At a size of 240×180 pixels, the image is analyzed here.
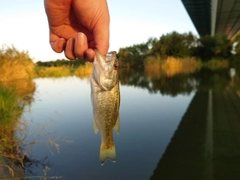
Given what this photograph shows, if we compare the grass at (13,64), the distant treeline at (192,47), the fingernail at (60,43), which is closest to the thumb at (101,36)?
the fingernail at (60,43)

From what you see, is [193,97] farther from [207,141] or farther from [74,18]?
[74,18]

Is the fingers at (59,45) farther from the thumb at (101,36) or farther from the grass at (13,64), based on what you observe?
the grass at (13,64)

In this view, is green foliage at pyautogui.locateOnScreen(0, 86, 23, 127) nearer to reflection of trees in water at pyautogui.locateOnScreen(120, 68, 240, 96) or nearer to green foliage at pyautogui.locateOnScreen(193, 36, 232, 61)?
reflection of trees in water at pyautogui.locateOnScreen(120, 68, 240, 96)

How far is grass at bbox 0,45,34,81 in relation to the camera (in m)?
14.2

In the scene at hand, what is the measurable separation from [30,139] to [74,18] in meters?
4.12

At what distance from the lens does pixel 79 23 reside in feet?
6.33

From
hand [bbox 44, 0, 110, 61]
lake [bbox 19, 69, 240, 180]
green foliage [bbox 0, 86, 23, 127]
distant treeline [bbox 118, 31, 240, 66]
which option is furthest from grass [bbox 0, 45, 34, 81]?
distant treeline [bbox 118, 31, 240, 66]

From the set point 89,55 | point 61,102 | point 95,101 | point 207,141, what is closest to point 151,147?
point 207,141

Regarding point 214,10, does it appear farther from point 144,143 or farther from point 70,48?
point 70,48

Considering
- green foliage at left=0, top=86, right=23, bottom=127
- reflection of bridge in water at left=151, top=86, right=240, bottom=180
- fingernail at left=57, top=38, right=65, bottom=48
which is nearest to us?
fingernail at left=57, top=38, right=65, bottom=48

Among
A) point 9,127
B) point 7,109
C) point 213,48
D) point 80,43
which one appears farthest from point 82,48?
point 213,48

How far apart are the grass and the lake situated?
660 centimetres

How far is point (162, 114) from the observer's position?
7.55 metres

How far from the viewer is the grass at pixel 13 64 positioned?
14.2 m
